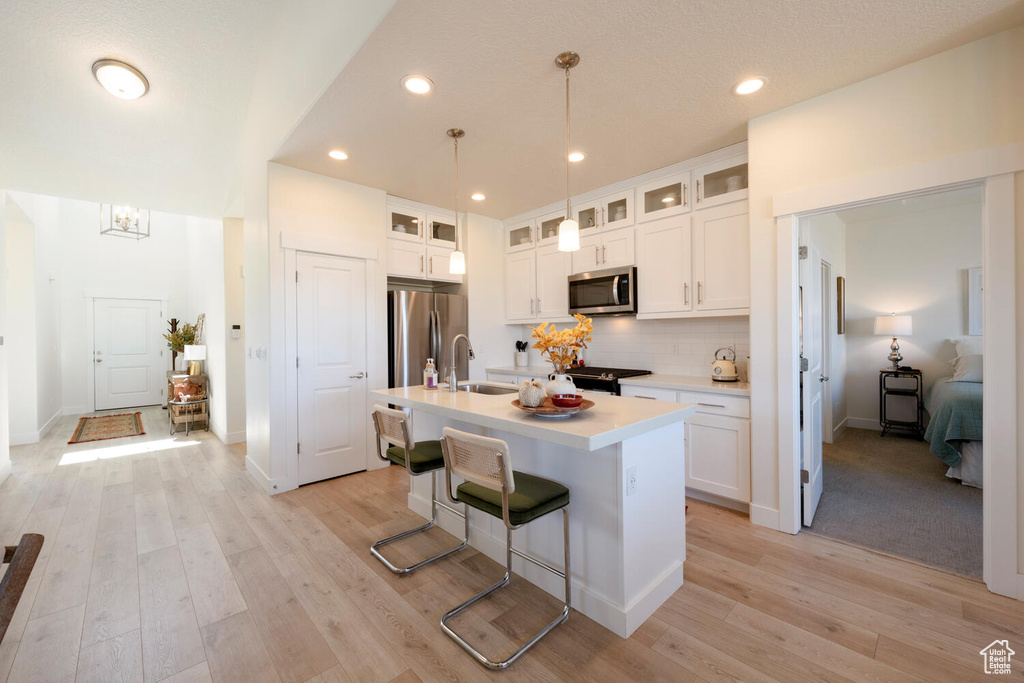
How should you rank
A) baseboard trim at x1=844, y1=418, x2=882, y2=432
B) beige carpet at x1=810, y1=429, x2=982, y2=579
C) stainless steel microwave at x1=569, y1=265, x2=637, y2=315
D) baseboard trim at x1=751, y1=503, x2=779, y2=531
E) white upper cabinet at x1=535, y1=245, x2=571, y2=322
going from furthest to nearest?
baseboard trim at x1=844, y1=418, x2=882, y2=432, white upper cabinet at x1=535, y1=245, x2=571, y2=322, stainless steel microwave at x1=569, y1=265, x2=637, y2=315, baseboard trim at x1=751, y1=503, x2=779, y2=531, beige carpet at x1=810, y1=429, x2=982, y2=579

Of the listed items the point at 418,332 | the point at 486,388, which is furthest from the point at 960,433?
the point at 418,332

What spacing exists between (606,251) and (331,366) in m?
2.73

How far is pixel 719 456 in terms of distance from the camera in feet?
9.78

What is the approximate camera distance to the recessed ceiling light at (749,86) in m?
2.32

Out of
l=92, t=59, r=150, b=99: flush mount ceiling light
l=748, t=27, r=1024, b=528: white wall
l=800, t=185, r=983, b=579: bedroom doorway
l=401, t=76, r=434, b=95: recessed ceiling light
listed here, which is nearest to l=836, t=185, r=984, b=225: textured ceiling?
l=800, t=185, r=983, b=579: bedroom doorway

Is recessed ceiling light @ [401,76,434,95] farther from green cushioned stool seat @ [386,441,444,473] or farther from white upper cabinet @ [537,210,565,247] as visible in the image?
white upper cabinet @ [537,210,565,247]

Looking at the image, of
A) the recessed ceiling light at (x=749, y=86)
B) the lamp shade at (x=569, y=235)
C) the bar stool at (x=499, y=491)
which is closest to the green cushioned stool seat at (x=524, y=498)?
the bar stool at (x=499, y=491)

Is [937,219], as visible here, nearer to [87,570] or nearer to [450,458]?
[450,458]

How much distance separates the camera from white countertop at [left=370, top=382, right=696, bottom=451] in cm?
160

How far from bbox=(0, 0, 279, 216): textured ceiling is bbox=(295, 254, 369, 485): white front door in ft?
4.28

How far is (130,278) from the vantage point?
7.72 metres

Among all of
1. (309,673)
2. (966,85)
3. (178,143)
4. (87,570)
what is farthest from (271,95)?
(966,85)

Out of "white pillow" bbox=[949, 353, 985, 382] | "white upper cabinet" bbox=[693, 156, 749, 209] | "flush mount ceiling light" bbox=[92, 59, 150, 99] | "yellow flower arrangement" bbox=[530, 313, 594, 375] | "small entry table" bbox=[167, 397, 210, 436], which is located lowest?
"small entry table" bbox=[167, 397, 210, 436]

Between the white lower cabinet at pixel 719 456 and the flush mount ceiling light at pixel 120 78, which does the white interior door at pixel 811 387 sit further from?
the flush mount ceiling light at pixel 120 78
